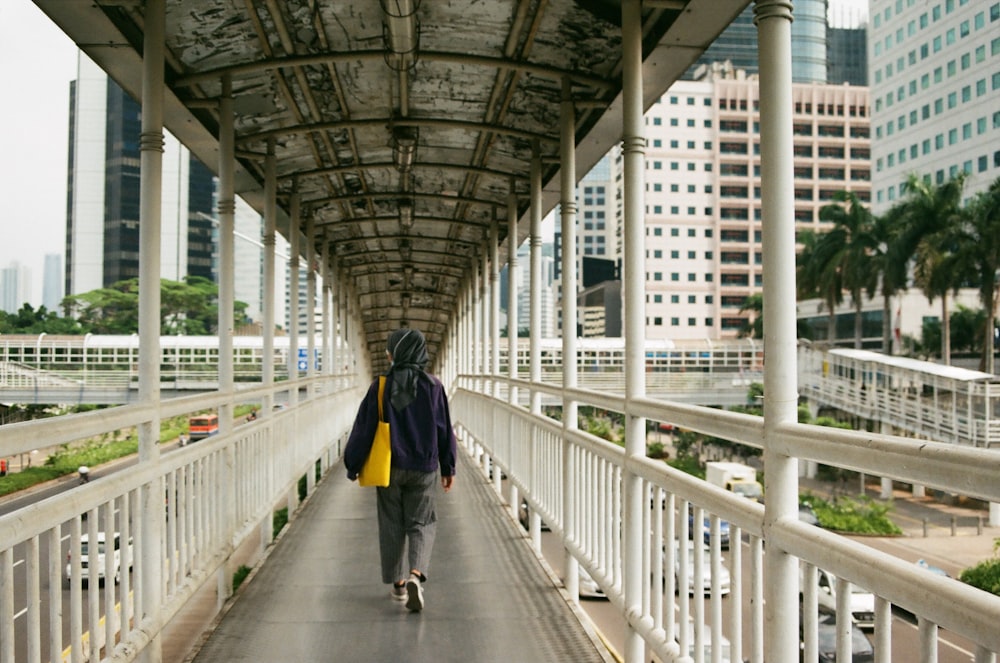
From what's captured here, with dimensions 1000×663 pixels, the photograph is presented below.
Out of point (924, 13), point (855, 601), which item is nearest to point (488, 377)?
point (924, 13)

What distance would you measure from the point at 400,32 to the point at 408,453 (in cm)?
242

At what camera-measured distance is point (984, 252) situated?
5.08 meters

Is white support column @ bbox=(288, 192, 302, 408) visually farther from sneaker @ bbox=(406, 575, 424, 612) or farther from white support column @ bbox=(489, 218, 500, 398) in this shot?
sneaker @ bbox=(406, 575, 424, 612)

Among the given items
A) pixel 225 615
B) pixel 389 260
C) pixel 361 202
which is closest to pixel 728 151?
pixel 389 260

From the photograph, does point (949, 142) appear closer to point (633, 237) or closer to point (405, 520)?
point (633, 237)

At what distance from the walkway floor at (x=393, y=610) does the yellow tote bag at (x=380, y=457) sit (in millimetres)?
761

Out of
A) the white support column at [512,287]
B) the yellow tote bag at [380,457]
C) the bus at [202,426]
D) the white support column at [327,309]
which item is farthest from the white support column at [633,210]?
the white support column at [327,309]

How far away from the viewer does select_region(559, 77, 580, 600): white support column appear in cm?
517

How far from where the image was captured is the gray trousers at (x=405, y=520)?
15.1 ft

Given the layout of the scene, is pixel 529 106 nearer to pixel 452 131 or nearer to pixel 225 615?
pixel 452 131

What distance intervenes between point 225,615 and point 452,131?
198 inches

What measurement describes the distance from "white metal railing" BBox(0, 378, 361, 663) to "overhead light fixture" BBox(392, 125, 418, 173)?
2.56 meters

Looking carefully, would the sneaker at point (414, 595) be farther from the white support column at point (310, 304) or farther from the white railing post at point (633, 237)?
the white support column at point (310, 304)

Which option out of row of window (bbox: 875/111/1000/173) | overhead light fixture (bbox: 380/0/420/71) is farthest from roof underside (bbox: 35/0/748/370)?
row of window (bbox: 875/111/1000/173)
